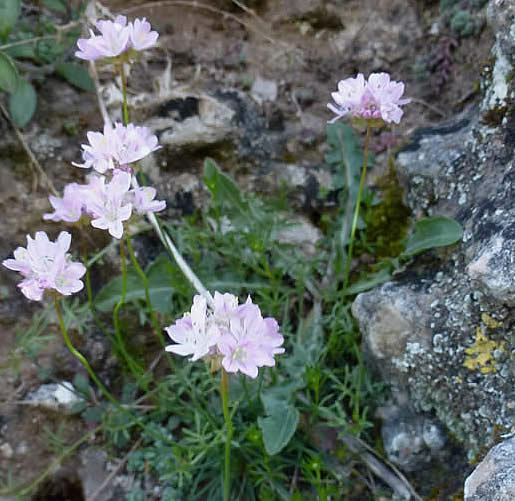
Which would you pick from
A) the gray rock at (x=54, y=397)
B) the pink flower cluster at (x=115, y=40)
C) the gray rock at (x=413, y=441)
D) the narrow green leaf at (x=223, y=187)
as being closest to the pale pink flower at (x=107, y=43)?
the pink flower cluster at (x=115, y=40)

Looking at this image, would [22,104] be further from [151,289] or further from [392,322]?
[392,322]

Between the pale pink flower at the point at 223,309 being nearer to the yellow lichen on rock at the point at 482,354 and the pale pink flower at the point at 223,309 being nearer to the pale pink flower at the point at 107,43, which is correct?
the yellow lichen on rock at the point at 482,354

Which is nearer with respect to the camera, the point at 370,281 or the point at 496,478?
the point at 496,478

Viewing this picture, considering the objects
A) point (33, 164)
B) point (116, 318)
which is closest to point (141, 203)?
point (116, 318)

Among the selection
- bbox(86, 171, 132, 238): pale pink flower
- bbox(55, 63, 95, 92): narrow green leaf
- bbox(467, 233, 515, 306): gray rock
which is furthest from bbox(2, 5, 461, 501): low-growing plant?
bbox(55, 63, 95, 92): narrow green leaf

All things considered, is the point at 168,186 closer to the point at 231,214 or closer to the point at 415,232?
the point at 231,214

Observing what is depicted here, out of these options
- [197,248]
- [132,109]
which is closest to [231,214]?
[197,248]
